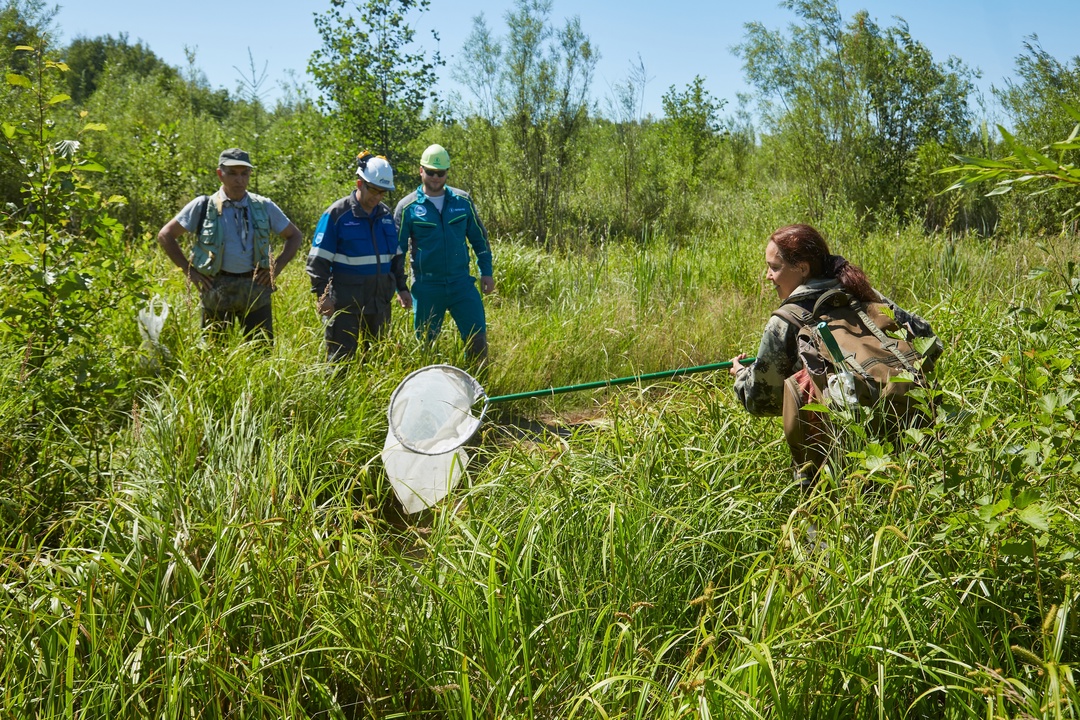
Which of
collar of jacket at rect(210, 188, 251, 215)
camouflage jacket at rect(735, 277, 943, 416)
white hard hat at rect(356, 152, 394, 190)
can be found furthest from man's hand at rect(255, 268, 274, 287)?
camouflage jacket at rect(735, 277, 943, 416)

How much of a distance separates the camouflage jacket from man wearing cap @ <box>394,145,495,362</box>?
2901 millimetres

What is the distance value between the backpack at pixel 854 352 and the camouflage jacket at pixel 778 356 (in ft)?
0.12

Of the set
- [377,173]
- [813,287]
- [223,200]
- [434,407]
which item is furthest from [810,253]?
[223,200]

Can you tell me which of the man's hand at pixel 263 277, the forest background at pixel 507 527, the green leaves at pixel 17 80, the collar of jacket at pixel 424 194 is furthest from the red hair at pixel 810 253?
the man's hand at pixel 263 277

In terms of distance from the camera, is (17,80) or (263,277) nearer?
(17,80)

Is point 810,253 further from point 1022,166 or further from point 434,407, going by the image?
point 434,407

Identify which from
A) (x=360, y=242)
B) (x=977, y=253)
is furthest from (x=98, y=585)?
(x=977, y=253)

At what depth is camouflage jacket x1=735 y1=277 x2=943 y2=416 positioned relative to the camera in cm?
304

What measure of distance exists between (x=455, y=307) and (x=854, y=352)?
356 centimetres

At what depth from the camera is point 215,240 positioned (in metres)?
5.26

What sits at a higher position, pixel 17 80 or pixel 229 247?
pixel 17 80

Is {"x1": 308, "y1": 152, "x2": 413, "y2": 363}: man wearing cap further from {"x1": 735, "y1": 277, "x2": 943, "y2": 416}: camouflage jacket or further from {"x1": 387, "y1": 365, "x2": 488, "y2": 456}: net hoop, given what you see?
{"x1": 735, "y1": 277, "x2": 943, "y2": 416}: camouflage jacket

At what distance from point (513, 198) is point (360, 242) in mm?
8011

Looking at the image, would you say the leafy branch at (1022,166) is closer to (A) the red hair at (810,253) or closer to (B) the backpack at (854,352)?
(B) the backpack at (854,352)
